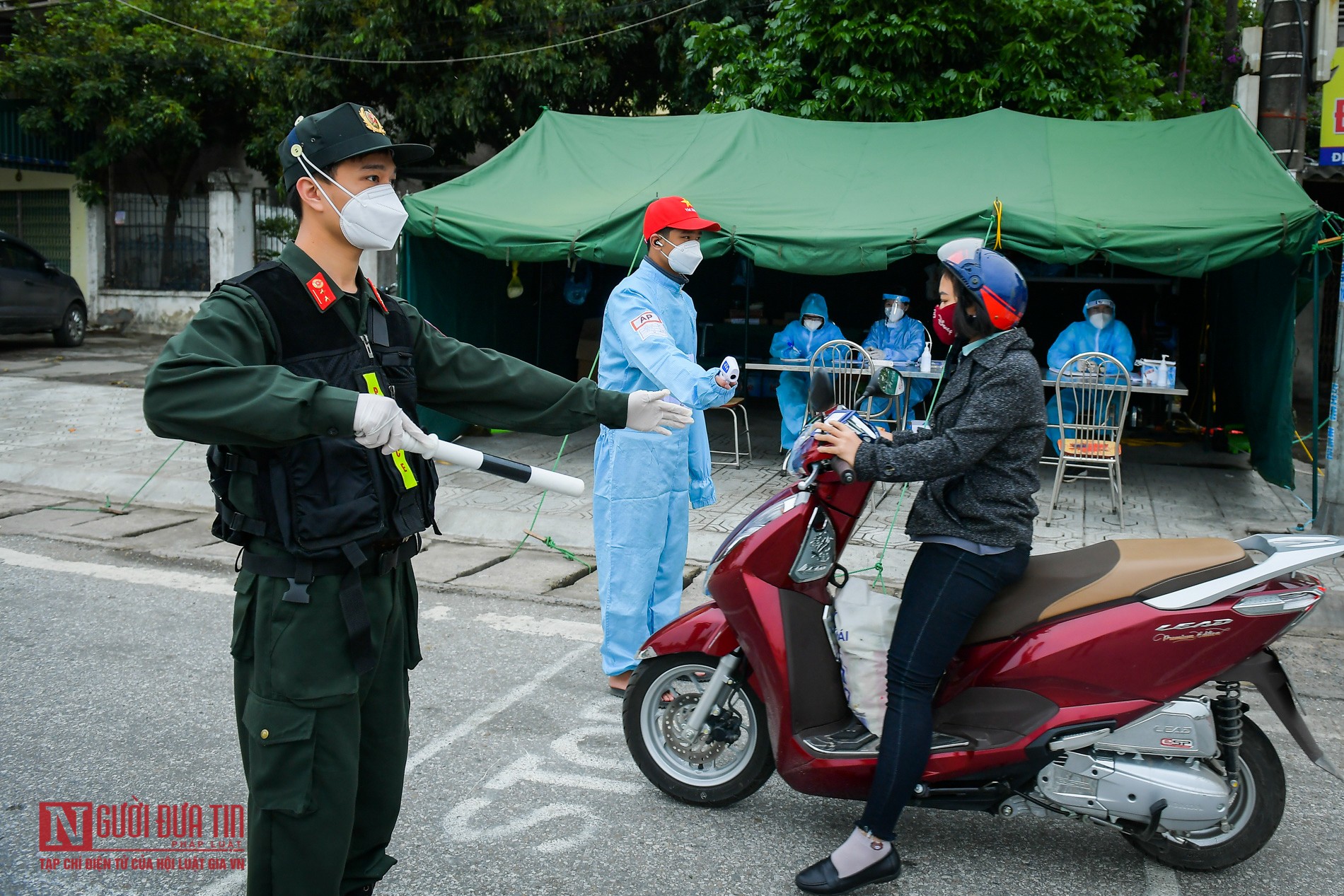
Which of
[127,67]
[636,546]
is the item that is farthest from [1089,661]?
[127,67]

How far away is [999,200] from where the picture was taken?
28.3ft

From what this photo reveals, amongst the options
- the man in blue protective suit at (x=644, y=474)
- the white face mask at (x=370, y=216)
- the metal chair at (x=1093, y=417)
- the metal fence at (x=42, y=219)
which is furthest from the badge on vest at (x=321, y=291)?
the metal fence at (x=42, y=219)

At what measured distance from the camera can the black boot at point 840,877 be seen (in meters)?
2.90

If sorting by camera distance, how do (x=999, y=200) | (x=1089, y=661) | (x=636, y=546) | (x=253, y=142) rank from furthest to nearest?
(x=253, y=142), (x=999, y=200), (x=636, y=546), (x=1089, y=661)

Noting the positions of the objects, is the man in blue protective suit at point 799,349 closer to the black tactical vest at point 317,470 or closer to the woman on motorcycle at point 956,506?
the woman on motorcycle at point 956,506

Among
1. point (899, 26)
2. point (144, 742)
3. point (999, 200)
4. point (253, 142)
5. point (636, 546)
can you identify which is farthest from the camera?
point (253, 142)

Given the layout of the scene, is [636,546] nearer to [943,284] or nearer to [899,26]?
[943,284]

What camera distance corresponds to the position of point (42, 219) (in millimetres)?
20047

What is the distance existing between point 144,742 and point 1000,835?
296 cm

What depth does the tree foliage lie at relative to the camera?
55.9ft

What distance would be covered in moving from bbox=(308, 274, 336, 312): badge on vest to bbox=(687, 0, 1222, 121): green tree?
1077cm

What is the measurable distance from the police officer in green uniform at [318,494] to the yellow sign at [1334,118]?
7967 mm

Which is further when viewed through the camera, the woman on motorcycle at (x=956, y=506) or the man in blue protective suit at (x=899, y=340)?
the man in blue protective suit at (x=899, y=340)

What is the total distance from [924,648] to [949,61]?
11.0m
